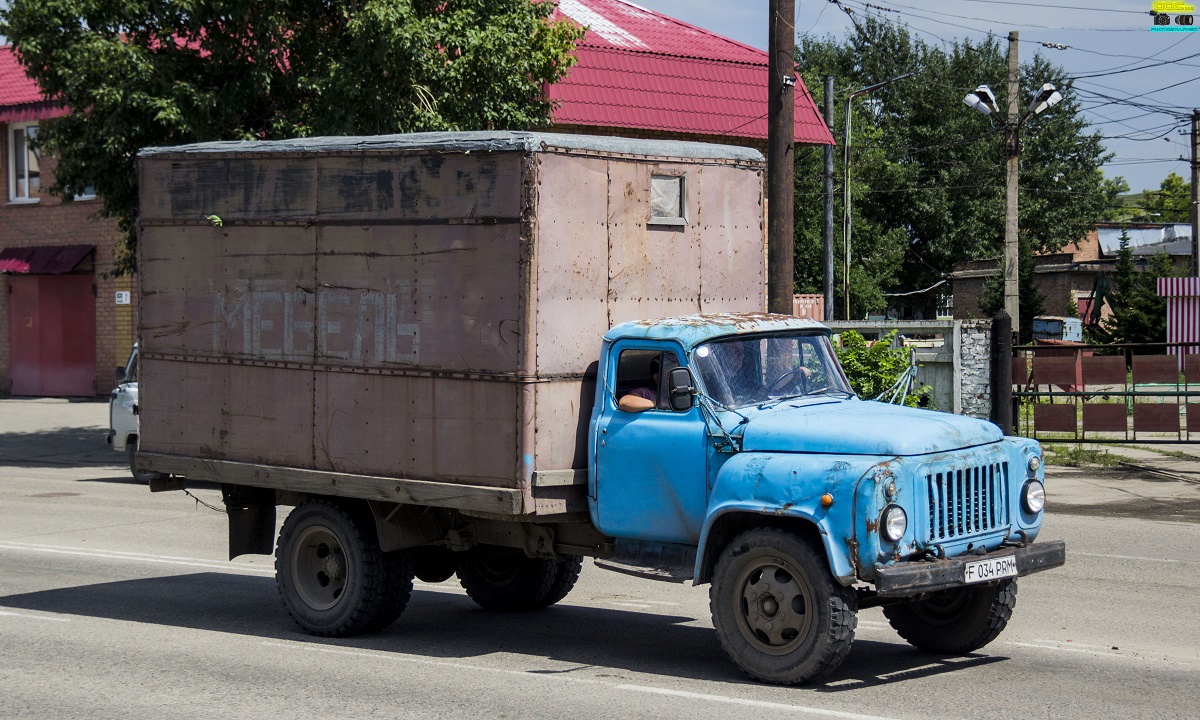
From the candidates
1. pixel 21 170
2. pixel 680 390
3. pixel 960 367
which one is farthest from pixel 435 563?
pixel 21 170

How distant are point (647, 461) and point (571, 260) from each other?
1.29m

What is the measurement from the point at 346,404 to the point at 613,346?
187cm

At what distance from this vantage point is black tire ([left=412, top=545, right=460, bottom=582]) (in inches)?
390

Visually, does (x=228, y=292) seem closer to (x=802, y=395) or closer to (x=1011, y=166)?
(x=802, y=395)

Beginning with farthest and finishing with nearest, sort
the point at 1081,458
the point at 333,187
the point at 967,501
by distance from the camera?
the point at 1081,458
the point at 333,187
the point at 967,501

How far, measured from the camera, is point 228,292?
977 cm

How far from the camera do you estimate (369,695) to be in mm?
7590

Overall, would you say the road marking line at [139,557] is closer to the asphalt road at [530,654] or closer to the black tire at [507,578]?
the asphalt road at [530,654]

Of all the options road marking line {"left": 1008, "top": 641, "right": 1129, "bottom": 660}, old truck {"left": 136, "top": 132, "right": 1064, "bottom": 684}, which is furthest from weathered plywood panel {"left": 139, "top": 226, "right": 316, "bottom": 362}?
road marking line {"left": 1008, "top": 641, "right": 1129, "bottom": 660}

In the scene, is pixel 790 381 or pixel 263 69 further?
pixel 263 69

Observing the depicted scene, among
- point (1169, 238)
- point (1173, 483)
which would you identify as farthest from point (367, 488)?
point (1169, 238)

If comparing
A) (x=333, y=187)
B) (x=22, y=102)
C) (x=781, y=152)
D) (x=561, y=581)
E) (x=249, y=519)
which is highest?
(x=22, y=102)

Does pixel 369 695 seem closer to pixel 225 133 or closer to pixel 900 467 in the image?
pixel 900 467

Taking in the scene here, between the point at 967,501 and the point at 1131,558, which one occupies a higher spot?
the point at 967,501
